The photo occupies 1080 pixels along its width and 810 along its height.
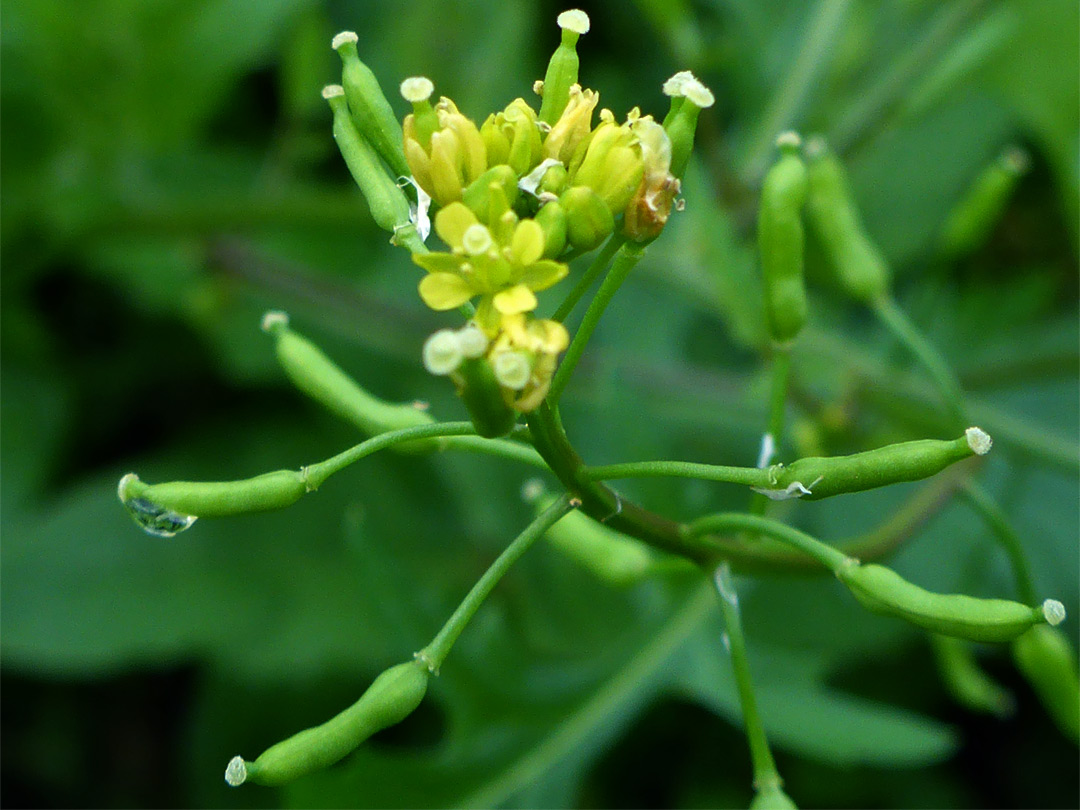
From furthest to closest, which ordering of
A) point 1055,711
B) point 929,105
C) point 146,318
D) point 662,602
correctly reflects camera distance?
point 146,318, point 929,105, point 662,602, point 1055,711

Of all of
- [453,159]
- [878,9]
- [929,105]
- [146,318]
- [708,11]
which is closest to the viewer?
[453,159]

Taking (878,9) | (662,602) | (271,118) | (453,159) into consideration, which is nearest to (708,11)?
(878,9)

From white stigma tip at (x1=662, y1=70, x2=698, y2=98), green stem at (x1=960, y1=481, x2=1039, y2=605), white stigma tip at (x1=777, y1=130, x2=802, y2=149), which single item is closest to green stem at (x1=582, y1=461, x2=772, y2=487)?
white stigma tip at (x1=662, y1=70, x2=698, y2=98)

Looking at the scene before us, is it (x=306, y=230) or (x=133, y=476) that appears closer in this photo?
(x=133, y=476)

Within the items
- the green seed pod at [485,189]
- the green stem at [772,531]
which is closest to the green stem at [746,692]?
the green stem at [772,531]

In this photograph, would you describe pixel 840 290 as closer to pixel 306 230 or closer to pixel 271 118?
pixel 306 230

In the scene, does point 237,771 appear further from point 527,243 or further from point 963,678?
point 963,678
